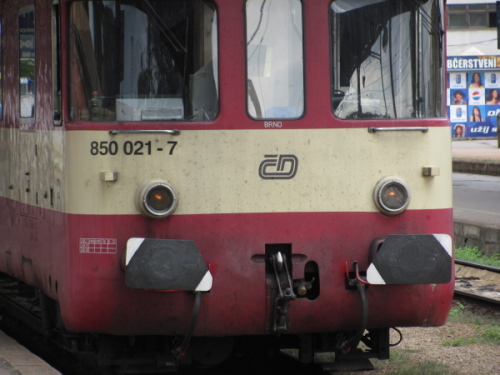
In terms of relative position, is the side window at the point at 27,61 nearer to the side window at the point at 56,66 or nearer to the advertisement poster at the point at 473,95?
the side window at the point at 56,66

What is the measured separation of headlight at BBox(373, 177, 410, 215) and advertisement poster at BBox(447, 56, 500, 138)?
39.8 m

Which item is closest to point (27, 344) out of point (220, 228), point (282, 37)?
point (220, 228)

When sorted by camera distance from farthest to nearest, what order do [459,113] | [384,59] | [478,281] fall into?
[459,113], [478,281], [384,59]

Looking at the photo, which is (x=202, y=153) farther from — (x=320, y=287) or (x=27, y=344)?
(x=27, y=344)

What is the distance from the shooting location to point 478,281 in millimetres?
11297

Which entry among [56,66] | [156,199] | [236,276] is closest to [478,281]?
[236,276]

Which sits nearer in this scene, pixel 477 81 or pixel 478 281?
pixel 478 281

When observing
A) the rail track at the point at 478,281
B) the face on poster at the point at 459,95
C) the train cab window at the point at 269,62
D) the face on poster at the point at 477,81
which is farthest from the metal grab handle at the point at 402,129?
the face on poster at the point at 477,81

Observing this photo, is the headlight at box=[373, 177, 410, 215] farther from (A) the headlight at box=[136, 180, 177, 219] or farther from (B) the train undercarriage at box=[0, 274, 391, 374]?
(A) the headlight at box=[136, 180, 177, 219]

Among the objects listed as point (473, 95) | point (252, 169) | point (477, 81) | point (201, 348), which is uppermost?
point (477, 81)

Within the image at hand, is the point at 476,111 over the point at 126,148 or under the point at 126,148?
over

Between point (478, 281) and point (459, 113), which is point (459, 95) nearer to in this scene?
point (459, 113)

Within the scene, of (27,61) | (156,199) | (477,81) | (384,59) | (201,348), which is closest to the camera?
(156,199)

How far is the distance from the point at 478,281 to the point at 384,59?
552cm
